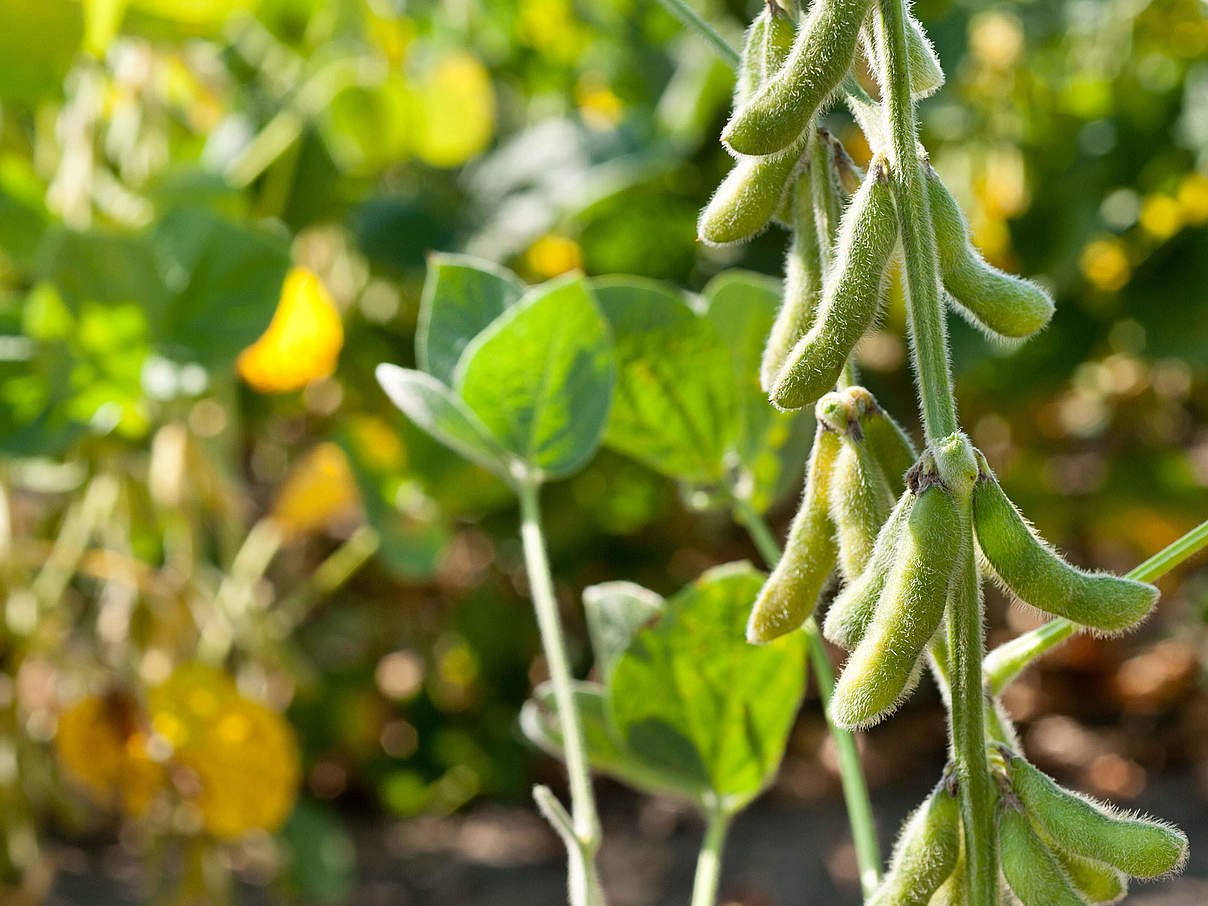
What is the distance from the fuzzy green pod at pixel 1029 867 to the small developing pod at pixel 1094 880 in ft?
0.08

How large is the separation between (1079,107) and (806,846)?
87 centimetres

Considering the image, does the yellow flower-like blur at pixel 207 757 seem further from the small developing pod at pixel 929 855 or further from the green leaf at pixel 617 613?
the small developing pod at pixel 929 855

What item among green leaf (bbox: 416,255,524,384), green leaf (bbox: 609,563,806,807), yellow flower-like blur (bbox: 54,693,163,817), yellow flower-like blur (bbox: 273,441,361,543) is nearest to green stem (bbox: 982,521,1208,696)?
green leaf (bbox: 609,563,806,807)

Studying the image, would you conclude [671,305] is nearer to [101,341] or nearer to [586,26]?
[101,341]

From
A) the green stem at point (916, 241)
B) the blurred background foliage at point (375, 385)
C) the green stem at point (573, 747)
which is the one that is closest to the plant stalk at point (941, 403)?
the green stem at point (916, 241)

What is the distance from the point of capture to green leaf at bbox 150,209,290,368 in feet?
2.60

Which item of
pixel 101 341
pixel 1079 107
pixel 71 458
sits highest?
pixel 1079 107

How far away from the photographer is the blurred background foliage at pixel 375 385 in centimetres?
88

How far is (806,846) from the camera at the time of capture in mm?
1146

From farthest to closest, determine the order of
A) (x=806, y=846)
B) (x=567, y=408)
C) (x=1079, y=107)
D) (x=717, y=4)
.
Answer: (x=1079, y=107) < (x=717, y=4) < (x=806, y=846) < (x=567, y=408)

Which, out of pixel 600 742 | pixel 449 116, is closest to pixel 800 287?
pixel 600 742

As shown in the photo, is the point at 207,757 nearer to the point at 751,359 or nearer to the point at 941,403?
the point at 751,359

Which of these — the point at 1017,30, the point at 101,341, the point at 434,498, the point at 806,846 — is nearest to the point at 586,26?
the point at 1017,30

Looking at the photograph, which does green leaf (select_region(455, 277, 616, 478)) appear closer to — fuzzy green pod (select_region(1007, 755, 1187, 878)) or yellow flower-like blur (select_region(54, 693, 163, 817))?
fuzzy green pod (select_region(1007, 755, 1187, 878))
